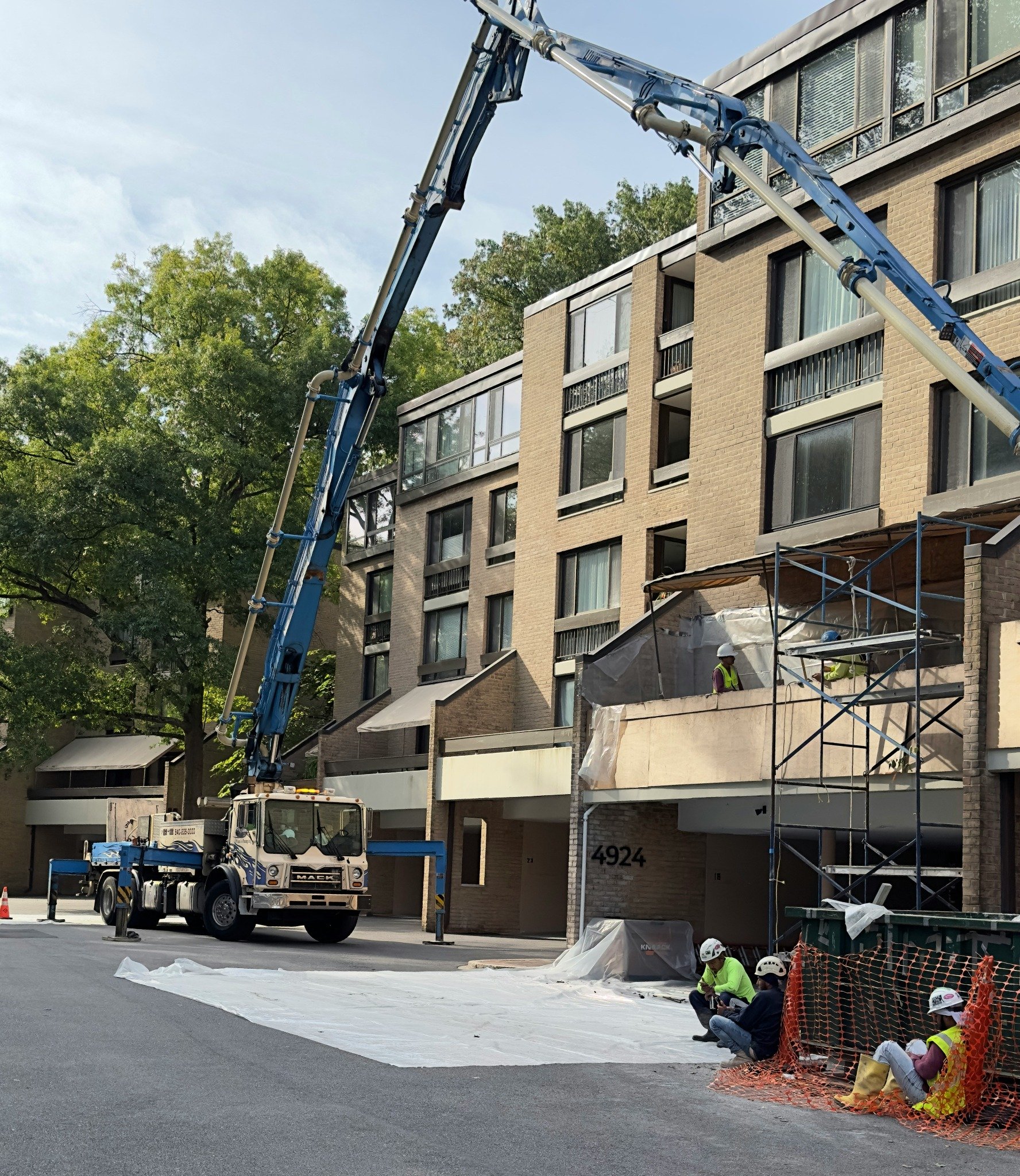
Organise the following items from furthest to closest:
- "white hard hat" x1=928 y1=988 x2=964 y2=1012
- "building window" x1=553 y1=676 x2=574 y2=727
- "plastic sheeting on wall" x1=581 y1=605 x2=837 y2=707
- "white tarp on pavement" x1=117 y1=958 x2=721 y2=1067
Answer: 1. "building window" x1=553 y1=676 x2=574 y2=727
2. "plastic sheeting on wall" x1=581 y1=605 x2=837 y2=707
3. "white tarp on pavement" x1=117 y1=958 x2=721 y2=1067
4. "white hard hat" x1=928 y1=988 x2=964 y2=1012

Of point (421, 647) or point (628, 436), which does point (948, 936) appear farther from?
point (421, 647)

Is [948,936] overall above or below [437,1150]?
above

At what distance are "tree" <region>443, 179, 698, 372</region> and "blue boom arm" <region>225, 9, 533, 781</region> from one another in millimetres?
29859

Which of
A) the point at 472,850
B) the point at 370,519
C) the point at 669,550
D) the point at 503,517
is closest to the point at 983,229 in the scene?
the point at 669,550

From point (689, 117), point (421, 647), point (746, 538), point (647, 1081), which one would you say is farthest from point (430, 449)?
point (647, 1081)

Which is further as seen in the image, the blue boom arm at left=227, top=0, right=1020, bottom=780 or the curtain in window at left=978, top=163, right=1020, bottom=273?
the curtain in window at left=978, top=163, right=1020, bottom=273

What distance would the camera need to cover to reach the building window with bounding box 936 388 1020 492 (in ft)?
71.3

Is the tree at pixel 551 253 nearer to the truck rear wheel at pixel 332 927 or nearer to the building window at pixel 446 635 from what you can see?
the building window at pixel 446 635

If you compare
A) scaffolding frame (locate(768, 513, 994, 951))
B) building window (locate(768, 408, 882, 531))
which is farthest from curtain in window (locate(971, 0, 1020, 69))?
scaffolding frame (locate(768, 513, 994, 951))

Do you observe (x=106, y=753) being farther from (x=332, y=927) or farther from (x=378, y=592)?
(x=332, y=927)

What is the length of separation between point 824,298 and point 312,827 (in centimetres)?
1330

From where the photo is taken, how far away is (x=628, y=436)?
31.8m

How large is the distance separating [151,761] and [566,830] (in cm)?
2003

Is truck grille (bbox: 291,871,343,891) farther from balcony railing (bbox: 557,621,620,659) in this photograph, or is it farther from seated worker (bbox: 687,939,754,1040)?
seated worker (bbox: 687,939,754,1040)
